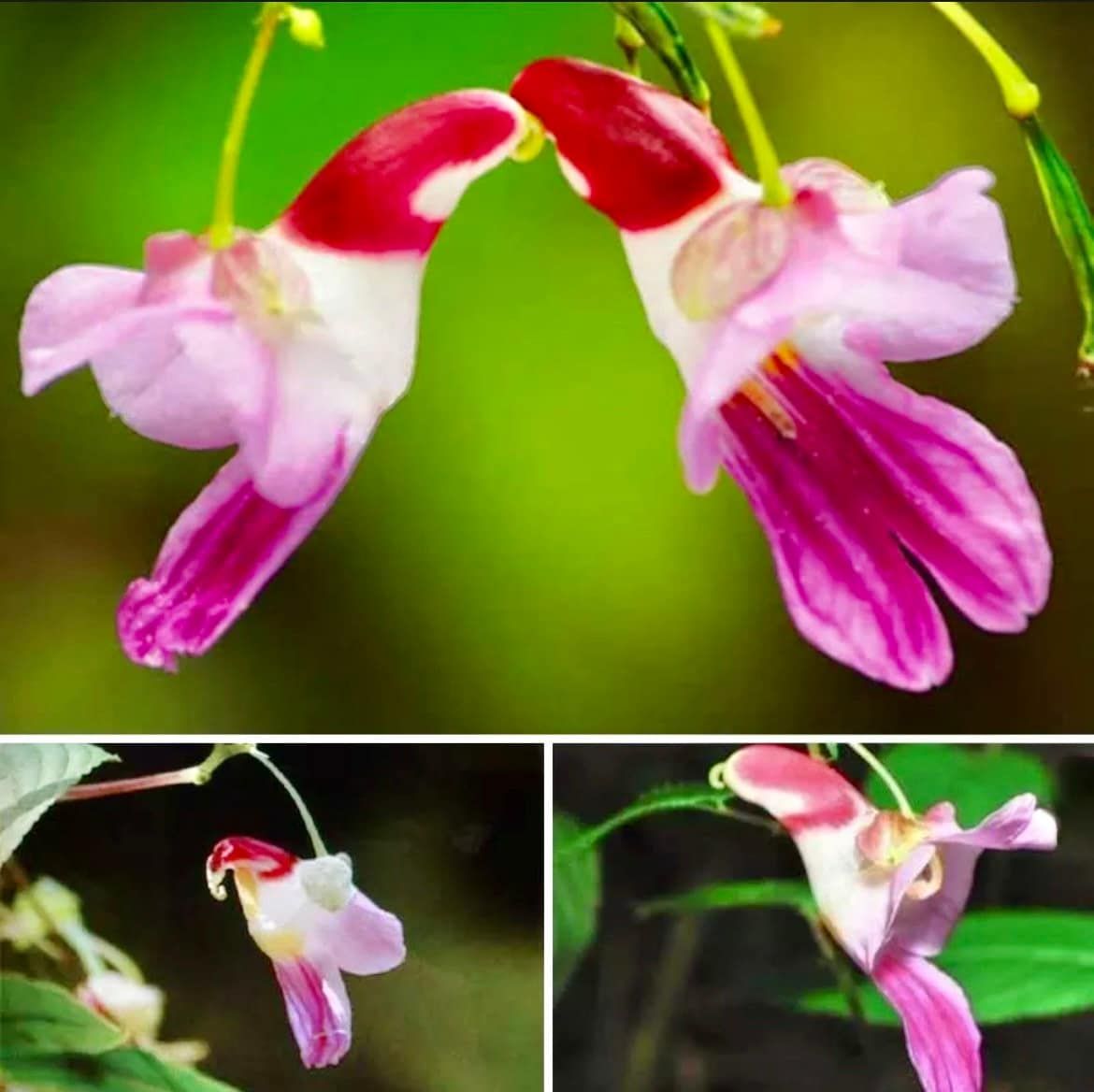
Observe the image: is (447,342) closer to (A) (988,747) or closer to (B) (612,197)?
(B) (612,197)

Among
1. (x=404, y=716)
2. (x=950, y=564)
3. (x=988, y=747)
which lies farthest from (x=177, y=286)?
(x=988, y=747)

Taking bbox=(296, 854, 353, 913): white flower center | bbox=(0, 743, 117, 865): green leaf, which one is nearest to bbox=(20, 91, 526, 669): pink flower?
bbox=(0, 743, 117, 865): green leaf

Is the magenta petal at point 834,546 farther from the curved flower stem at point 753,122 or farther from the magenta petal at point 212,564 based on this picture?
the magenta petal at point 212,564

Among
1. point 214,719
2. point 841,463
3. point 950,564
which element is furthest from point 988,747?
point 214,719

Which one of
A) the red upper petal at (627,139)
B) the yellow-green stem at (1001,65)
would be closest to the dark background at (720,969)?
the red upper petal at (627,139)

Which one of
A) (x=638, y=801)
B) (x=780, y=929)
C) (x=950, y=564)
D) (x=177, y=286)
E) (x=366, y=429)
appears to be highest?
(x=177, y=286)

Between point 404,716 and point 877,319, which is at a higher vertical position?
point 877,319
